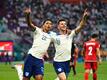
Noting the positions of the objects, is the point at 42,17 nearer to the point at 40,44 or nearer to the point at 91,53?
the point at 91,53

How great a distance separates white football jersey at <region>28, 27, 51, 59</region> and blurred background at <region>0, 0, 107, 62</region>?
91.0 ft

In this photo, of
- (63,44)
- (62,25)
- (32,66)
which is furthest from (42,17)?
(32,66)

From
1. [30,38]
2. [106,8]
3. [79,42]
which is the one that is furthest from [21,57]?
[106,8]

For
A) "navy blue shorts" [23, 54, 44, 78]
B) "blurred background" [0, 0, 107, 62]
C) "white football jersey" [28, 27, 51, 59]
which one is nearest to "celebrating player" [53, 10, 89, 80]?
"white football jersey" [28, 27, 51, 59]

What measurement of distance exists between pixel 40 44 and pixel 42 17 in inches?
1436

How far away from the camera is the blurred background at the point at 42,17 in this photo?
4716 centimetres

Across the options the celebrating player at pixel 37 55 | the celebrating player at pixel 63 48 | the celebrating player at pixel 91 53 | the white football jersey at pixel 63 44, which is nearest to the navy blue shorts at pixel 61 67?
the celebrating player at pixel 63 48

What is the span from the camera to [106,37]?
5219 centimetres

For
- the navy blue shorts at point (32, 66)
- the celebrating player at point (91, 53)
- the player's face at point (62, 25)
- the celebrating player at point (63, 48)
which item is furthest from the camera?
the celebrating player at point (91, 53)

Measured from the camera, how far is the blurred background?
155 ft

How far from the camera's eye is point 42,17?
53344mm

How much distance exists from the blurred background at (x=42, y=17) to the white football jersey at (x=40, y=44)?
2775 cm

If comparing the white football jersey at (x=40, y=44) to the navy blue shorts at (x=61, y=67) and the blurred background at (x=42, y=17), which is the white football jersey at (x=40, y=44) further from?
the blurred background at (x=42, y=17)

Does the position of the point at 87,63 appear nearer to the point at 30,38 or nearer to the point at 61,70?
the point at 61,70
